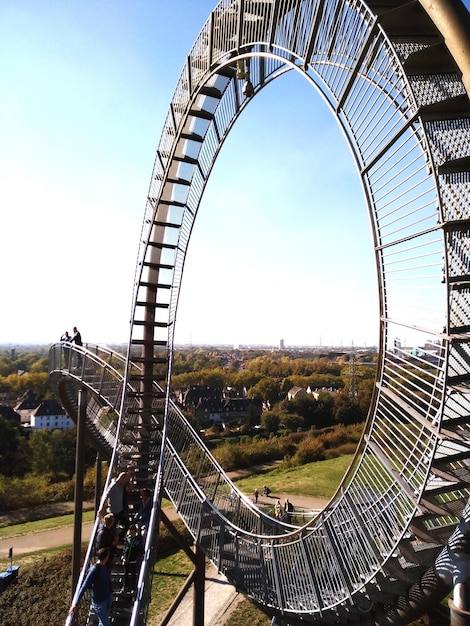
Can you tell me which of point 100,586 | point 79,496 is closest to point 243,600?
point 79,496

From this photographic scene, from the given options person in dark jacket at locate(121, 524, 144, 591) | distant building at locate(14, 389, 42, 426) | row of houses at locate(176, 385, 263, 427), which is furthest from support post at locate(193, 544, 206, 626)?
distant building at locate(14, 389, 42, 426)

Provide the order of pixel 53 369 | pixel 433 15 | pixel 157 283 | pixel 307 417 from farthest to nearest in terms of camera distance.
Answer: pixel 307 417 < pixel 53 369 < pixel 157 283 < pixel 433 15

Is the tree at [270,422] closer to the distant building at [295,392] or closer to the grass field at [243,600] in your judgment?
the distant building at [295,392]

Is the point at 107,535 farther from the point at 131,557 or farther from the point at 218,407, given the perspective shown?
the point at 218,407

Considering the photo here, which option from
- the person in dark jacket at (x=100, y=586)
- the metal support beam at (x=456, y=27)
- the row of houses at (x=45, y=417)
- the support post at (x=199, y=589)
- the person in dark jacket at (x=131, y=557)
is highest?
the metal support beam at (x=456, y=27)

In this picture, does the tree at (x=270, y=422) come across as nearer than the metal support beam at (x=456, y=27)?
No

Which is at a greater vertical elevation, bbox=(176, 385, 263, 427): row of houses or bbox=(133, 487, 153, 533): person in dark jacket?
bbox=(133, 487, 153, 533): person in dark jacket

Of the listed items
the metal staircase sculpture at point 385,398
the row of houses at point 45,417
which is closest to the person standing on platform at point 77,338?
the metal staircase sculpture at point 385,398

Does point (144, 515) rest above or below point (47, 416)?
above

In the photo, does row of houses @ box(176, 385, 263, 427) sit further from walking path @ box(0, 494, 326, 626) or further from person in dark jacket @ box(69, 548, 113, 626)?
person in dark jacket @ box(69, 548, 113, 626)

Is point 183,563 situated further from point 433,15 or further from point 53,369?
point 433,15

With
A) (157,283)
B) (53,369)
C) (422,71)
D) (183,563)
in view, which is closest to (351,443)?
(183,563)
